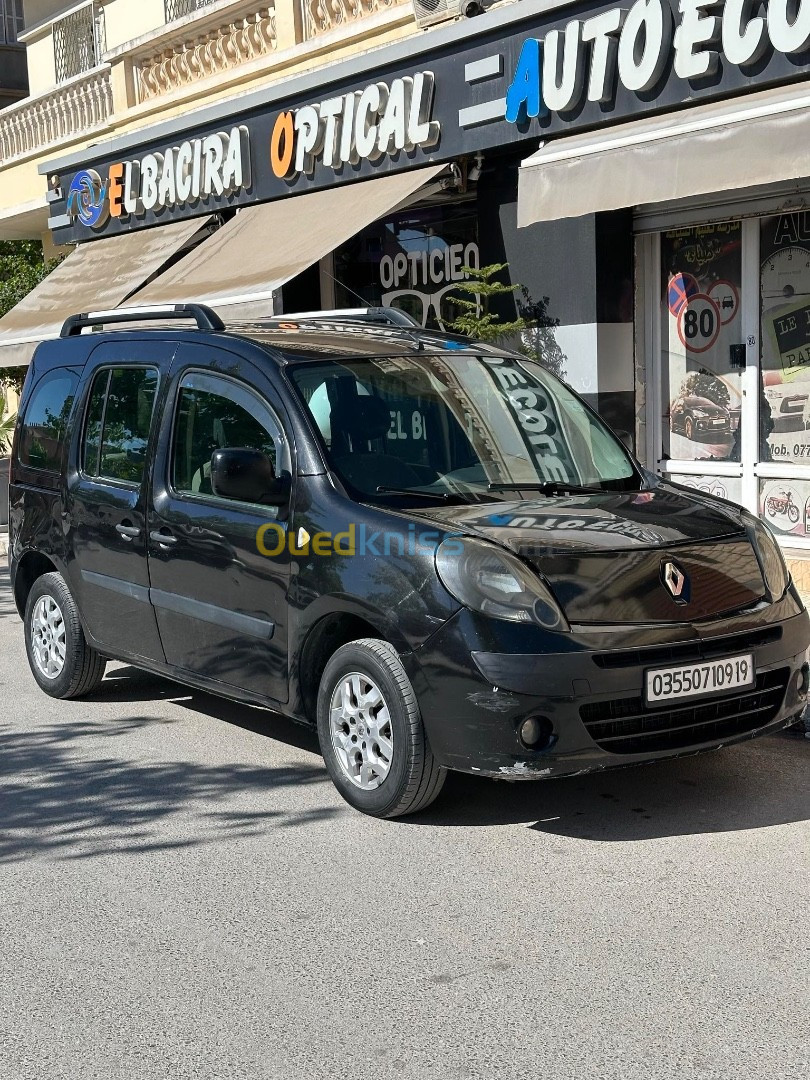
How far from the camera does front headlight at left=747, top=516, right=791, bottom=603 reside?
530 cm

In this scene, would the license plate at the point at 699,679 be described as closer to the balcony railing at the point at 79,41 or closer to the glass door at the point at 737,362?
the glass door at the point at 737,362

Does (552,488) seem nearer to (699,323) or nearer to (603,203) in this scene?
(603,203)

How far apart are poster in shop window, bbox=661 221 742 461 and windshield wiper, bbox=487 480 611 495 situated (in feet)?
16.8

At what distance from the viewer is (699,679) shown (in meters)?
4.91

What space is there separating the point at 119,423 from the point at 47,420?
2.73ft

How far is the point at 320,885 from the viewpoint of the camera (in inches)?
179

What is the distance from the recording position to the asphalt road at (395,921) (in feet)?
11.1

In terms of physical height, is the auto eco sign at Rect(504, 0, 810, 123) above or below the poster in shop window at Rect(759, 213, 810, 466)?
above

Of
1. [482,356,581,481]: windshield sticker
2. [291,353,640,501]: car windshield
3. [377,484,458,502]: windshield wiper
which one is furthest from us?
[482,356,581,481]: windshield sticker

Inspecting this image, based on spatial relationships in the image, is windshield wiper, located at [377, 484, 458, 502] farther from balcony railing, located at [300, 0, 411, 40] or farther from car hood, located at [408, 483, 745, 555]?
balcony railing, located at [300, 0, 411, 40]

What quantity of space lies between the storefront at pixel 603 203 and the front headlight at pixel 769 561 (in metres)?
3.50

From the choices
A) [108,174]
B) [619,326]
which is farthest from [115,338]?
[108,174]

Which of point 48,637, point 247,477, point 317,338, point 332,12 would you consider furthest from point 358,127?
point 247,477

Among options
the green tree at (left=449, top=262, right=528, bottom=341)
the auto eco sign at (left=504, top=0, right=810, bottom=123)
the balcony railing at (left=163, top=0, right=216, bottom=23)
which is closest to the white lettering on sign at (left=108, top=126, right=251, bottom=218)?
the balcony railing at (left=163, top=0, right=216, bottom=23)
